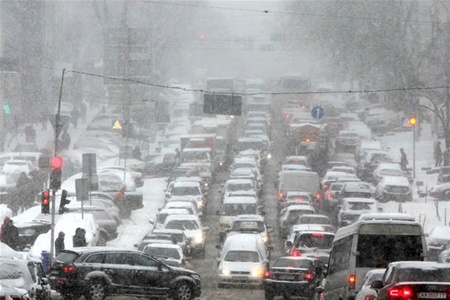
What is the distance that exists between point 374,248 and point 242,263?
39.7 ft

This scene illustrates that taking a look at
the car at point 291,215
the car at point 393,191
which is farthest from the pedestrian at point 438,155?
the car at point 291,215

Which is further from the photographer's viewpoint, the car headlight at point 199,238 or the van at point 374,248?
the car headlight at point 199,238

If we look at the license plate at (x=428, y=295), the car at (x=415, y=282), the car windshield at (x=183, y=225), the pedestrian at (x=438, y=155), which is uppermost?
the pedestrian at (x=438, y=155)

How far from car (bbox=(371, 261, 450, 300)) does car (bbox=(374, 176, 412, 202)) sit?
3567cm

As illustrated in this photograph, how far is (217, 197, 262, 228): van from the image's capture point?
48.0 m

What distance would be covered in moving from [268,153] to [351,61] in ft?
124

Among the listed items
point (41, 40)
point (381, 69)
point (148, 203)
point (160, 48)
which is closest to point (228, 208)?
point (148, 203)

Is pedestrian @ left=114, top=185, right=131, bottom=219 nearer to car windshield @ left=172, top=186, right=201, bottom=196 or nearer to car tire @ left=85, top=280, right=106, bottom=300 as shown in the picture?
car windshield @ left=172, top=186, right=201, bottom=196

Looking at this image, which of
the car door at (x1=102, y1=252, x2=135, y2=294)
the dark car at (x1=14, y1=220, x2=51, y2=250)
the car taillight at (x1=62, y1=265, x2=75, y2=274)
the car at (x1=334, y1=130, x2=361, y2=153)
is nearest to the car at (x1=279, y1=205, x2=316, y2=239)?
the dark car at (x1=14, y1=220, x2=51, y2=250)

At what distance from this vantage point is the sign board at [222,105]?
52.6 m

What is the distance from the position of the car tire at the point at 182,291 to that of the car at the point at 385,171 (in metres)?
30.8

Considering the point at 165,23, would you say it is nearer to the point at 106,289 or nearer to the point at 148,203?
the point at 148,203

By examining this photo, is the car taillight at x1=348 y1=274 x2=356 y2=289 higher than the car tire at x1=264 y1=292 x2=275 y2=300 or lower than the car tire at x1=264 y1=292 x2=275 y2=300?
higher

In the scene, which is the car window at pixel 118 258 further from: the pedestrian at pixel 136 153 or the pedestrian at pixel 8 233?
the pedestrian at pixel 136 153
